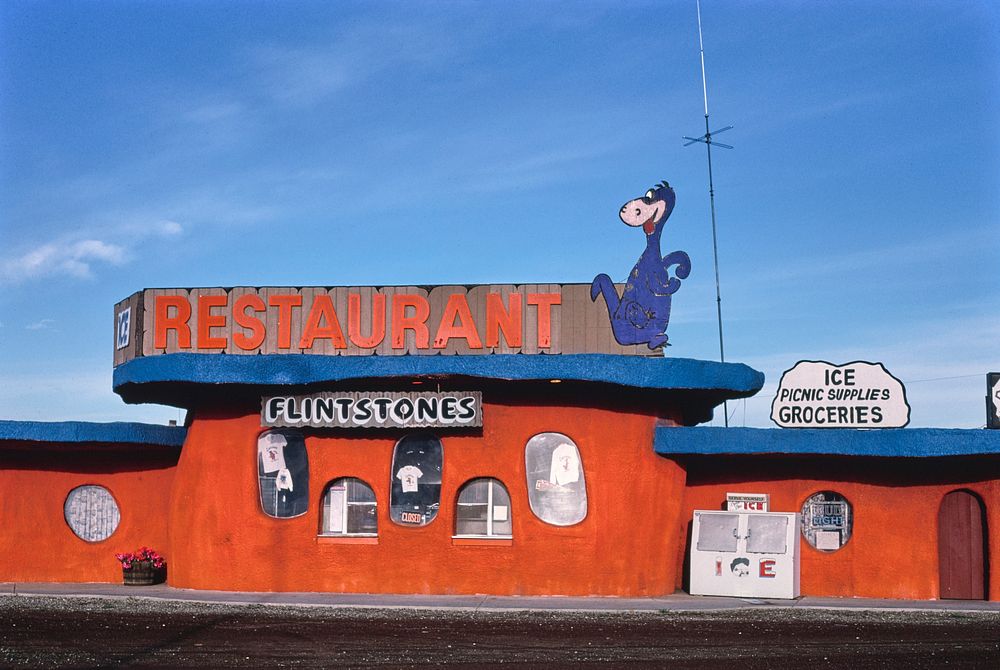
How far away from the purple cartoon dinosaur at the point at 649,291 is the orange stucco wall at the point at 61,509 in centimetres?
1018

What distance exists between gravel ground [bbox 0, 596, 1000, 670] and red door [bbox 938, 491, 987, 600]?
2713 mm

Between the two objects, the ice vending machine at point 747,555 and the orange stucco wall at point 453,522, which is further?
the orange stucco wall at point 453,522

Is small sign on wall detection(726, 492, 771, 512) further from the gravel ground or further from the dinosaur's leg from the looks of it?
the dinosaur's leg

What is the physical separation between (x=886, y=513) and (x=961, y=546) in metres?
1.55

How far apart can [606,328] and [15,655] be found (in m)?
11.9

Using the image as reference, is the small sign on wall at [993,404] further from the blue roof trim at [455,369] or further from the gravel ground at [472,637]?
the blue roof trim at [455,369]

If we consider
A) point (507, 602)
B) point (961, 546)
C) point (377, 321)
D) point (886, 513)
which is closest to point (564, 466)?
point (507, 602)

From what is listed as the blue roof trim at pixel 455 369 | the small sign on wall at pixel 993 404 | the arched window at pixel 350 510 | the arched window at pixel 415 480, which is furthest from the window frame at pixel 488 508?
the small sign on wall at pixel 993 404

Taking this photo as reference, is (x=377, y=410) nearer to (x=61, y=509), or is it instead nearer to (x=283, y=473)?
(x=283, y=473)

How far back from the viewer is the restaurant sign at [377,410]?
22.5 m

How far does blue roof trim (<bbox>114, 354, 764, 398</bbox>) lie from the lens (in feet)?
71.7

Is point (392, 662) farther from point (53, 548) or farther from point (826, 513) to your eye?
point (53, 548)

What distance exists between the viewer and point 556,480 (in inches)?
901

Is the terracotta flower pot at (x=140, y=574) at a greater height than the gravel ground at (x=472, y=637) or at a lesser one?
greater
